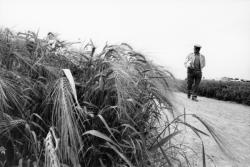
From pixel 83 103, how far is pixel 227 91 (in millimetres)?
12277

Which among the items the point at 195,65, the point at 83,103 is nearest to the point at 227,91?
the point at 195,65

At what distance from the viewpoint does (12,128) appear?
4.67ft

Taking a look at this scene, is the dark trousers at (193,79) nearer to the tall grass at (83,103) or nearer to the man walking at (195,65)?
the man walking at (195,65)

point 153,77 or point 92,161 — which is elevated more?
point 153,77

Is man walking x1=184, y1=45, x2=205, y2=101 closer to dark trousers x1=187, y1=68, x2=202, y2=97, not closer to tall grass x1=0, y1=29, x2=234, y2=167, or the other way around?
dark trousers x1=187, y1=68, x2=202, y2=97

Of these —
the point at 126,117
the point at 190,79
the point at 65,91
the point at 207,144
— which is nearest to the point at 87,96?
the point at 126,117

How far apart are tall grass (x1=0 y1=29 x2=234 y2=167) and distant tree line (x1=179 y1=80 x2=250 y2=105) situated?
11.1 metres

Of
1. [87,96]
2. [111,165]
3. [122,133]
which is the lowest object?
[111,165]

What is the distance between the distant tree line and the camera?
12156mm

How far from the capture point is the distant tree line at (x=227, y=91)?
479 inches

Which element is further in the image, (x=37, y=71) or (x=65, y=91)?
(x=37, y=71)

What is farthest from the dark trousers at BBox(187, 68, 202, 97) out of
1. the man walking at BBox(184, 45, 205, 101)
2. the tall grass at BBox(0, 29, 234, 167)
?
the tall grass at BBox(0, 29, 234, 167)

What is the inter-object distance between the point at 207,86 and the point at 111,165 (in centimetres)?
1309

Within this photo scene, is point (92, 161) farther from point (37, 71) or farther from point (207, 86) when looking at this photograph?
point (207, 86)
